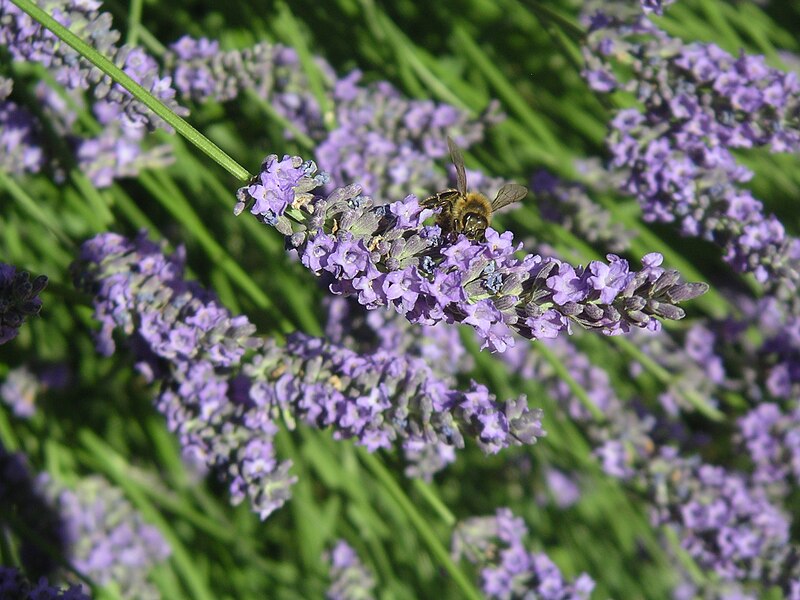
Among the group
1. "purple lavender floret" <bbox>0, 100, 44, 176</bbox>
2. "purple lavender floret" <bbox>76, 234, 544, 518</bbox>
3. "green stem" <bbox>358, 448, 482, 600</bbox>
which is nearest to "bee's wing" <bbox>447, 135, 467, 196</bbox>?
"purple lavender floret" <bbox>76, 234, 544, 518</bbox>

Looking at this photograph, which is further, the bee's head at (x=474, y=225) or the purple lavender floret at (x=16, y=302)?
the bee's head at (x=474, y=225)

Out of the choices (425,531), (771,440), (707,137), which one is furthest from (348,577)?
(707,137)

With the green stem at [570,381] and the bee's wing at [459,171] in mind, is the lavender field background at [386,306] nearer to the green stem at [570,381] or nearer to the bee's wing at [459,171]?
the green stem at [570,381]

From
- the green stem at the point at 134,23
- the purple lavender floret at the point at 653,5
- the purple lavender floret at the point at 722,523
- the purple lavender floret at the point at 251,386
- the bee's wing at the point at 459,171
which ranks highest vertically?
the purple lavender floret at the point at 653,5

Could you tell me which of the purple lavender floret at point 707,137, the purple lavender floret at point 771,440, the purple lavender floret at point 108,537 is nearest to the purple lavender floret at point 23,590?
the purple lavender floret at point 108,537

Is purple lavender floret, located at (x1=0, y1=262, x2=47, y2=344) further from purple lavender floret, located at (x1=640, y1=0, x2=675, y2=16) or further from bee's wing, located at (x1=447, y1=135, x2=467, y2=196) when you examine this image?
purple lavender floret, located at (x1=640, y1=0, x2=675, y2=16)

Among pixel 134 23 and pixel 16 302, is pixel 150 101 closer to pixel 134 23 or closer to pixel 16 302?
pixel 16 302
